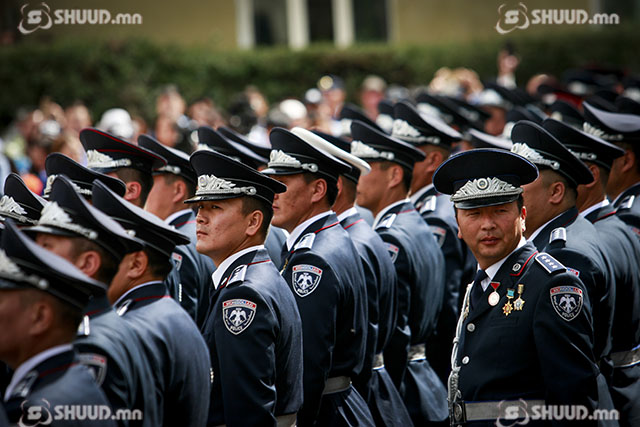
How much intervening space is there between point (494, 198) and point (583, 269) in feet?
2.36

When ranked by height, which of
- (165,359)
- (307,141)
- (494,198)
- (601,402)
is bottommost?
(601,402)

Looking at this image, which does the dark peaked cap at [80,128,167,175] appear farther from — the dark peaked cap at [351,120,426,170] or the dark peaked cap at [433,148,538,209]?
the dark peaked cap at [433,148,538,209]

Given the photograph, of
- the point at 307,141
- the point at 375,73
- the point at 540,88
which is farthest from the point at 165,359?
the point at 375,73

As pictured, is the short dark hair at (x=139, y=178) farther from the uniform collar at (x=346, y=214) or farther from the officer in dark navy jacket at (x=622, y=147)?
the officer in dark navy jacket at (x=622, y=147)

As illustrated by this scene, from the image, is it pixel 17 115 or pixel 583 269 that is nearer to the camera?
pixel 583 269

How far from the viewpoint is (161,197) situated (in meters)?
6.35

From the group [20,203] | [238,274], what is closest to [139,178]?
[20,203]

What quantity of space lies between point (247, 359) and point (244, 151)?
9.00 feet

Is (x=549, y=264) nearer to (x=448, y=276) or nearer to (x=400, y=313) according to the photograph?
(x=400, y=313)

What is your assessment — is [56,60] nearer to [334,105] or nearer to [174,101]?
[174,101]

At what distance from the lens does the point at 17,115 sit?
52.2ft

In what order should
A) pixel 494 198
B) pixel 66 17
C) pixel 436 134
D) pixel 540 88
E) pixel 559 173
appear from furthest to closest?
pixel 540 88, pixel 66 17, pixel 436 134, pixel 559 173, pixel 494 198

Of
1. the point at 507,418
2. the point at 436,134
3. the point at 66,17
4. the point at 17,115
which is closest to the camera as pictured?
the point at 507,418

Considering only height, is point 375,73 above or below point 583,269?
above
